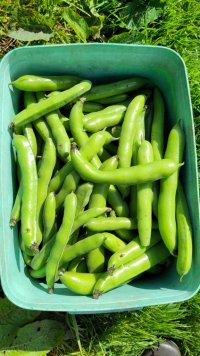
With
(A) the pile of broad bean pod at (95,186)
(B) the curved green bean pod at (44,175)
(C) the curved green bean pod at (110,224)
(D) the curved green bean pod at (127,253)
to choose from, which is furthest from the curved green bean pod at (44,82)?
(D) the curved green bean pod at (127,253)

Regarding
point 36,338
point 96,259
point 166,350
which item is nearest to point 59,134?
point 96,259

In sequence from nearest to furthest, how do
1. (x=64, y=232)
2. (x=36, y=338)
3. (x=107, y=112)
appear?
1. (x=64, y=232)
2. (x=107, y=112)
3. (x=36, y=338)

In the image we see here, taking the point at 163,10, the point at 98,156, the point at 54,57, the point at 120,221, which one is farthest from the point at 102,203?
the point at 163,10

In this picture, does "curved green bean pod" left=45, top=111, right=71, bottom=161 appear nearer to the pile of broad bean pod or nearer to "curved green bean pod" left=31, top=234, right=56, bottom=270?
the pile of broad bean pod

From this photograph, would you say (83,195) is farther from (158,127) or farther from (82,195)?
(158,127)

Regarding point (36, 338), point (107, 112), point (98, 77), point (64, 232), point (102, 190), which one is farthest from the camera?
point (36, 338)

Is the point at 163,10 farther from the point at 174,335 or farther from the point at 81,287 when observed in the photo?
the point at 174,335

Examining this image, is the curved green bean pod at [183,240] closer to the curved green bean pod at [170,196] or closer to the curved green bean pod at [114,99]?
the curved green bean pod at [170,196]
